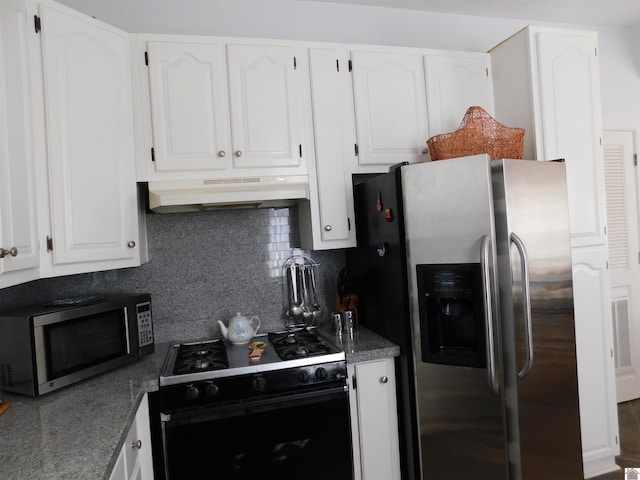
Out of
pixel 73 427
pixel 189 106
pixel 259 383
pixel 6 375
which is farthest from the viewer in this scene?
pixel 189 106

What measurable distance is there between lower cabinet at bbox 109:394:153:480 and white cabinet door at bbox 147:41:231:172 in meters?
1.07

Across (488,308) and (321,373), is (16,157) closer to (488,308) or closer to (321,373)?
(321,373)

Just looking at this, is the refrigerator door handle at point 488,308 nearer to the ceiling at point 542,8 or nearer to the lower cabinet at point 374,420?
the lower cabinet at point 374,420

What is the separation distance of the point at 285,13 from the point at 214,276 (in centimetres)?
158

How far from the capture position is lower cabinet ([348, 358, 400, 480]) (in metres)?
1.93

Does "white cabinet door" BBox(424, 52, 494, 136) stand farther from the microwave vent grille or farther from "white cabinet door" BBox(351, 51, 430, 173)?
the microwave vent grille

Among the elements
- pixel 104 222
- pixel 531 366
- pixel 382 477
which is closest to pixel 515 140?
pixel 531 366

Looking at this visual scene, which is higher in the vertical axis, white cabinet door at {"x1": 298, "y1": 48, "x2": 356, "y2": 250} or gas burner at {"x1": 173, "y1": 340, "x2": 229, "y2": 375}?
white cabinet door at {"x1": 298, "y1": 48, "x2": 356, "y2": 250}

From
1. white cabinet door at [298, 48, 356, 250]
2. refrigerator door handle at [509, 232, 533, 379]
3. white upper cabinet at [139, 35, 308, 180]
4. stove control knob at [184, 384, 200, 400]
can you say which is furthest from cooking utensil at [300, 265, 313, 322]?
refrigerator door handle at [509, 232, 533, 379]

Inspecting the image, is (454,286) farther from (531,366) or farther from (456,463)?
(456,463)

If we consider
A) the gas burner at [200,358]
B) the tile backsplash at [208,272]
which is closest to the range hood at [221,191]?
the tile backsplash at [208,272]

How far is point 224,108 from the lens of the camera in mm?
2105

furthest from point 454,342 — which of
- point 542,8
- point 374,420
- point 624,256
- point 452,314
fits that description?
point 542,8

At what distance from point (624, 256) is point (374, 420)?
2507mm
